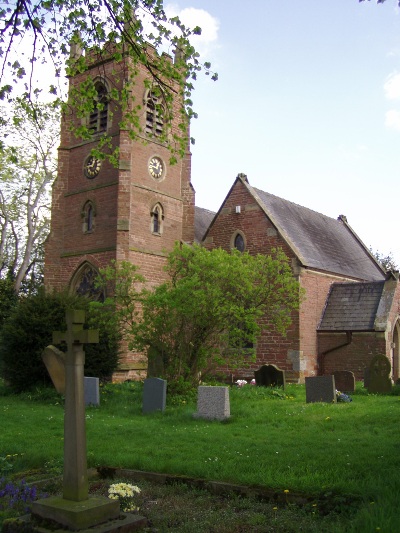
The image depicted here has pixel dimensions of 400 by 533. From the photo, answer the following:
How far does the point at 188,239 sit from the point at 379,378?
Result: 1278 cm

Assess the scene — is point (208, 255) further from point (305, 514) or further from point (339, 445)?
point (305, 514)

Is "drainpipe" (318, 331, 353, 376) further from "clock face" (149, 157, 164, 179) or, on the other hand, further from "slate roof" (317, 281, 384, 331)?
"clock face" (149, 157, 164, 179)

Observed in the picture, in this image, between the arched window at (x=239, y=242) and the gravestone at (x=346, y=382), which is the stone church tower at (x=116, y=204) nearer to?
the arched window at (x=239, y=242)

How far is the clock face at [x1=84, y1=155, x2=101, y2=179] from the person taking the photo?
2559 centimetres

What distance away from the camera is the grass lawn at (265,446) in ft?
18.0

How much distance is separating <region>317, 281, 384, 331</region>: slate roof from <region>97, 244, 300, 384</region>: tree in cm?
743

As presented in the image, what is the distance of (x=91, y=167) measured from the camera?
25875 millimetres

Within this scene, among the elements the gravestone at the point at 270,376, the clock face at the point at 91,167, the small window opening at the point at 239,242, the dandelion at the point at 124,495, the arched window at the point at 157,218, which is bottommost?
the dandelion at the point at 124,495

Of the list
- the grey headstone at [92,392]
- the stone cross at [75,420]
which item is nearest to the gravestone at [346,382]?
the grey headstone at [92,392]

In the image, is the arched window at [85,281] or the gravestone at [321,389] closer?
the gravestone at [321,389]

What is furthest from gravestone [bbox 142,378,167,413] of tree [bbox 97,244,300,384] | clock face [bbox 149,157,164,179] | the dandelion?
clock face [bbox 149,157,164,179]

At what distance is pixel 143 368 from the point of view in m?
22.9

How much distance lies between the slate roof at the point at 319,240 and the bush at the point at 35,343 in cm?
841

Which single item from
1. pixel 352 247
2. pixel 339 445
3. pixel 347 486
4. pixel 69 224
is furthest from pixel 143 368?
pixel 347 486
